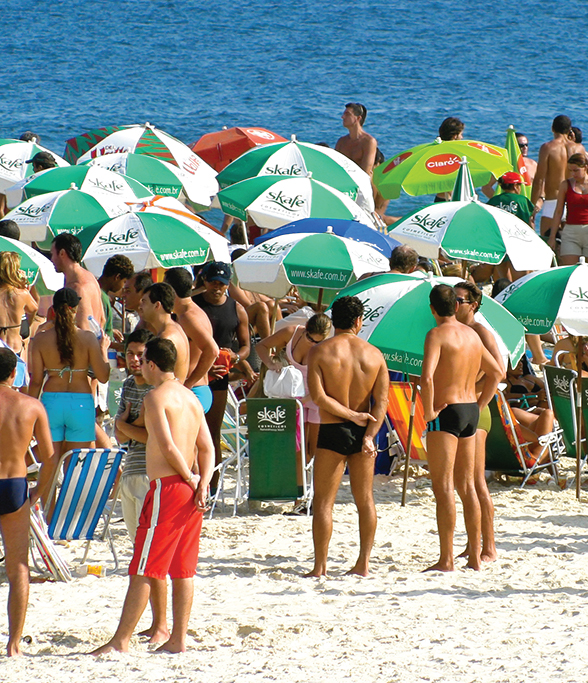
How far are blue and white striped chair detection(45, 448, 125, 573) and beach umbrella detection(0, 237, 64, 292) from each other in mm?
2118

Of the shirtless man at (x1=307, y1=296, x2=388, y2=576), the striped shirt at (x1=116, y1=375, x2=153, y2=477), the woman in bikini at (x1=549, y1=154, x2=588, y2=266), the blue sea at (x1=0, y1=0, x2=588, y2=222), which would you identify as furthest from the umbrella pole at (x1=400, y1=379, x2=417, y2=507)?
the blue sea at (x1=0, y1=0, x2=588, y2=222)

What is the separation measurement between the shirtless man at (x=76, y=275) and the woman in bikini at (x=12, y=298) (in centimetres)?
26

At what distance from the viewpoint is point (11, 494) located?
4.19m

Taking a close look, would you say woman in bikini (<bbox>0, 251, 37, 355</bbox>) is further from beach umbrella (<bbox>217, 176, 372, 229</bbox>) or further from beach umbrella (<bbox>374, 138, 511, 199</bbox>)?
beach umbrella (<bbox>374, 138, 511, 199</bbox>)

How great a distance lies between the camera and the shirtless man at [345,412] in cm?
528

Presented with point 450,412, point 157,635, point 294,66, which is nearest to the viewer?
point 157,635

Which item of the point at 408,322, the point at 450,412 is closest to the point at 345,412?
the point at 450,412

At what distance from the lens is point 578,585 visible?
17.4ft

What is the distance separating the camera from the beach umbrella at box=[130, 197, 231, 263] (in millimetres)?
7695

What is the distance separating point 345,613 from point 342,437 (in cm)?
88


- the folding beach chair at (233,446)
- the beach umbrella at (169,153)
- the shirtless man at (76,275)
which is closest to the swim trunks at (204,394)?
the folding beach chair at (233,446)

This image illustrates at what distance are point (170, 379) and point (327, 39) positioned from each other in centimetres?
5175

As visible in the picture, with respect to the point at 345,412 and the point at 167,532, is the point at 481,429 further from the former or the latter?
the point at 167,532

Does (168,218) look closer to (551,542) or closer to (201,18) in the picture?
(551,542)
